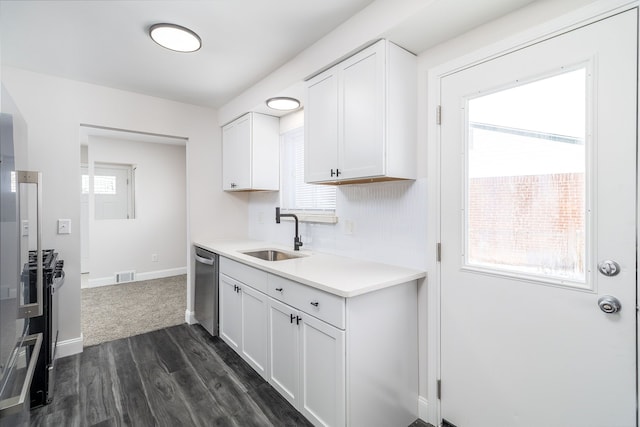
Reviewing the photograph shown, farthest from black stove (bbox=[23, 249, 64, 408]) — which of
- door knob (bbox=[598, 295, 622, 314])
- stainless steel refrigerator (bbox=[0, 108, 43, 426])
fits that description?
door knob (bbox=[598, 295, 622, 314])

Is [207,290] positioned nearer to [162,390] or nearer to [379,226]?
[162,390]

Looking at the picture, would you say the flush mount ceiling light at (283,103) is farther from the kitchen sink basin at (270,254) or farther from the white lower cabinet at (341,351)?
the white lower cabinet at (341,351)

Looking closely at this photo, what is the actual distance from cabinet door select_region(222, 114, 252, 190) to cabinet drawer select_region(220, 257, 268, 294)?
87 centimetres

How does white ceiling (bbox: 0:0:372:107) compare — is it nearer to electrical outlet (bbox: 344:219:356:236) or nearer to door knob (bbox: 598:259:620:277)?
electrical outlet (bbox: 344:219:356:236)

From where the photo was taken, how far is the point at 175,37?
6.48 feet

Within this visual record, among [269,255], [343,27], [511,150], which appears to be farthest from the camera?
[269,255]

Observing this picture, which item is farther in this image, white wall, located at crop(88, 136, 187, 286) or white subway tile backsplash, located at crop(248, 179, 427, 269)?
white wall, located at crop(88, 136, 187, 286)

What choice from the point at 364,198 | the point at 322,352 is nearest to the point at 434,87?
the point at 364,198

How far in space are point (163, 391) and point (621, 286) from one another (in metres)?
2.66

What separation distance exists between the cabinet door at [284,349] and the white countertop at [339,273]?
0.77 ft

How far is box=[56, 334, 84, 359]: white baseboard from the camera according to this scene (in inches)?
103

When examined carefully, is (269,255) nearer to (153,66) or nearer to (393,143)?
(393,143)

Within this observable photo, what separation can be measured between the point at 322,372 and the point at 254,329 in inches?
31.5

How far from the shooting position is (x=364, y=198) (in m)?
2.25
